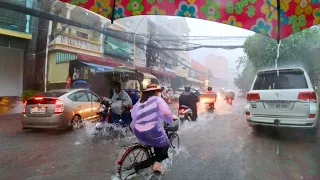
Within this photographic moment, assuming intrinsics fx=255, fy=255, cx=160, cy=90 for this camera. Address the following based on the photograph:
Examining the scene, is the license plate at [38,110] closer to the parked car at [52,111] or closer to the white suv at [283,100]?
the parked car at [52,111]

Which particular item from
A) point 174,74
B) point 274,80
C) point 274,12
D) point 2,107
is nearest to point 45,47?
point 2,107

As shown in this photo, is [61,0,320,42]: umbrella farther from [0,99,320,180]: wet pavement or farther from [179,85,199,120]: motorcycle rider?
[179,85,199,120]: motorcycle rider

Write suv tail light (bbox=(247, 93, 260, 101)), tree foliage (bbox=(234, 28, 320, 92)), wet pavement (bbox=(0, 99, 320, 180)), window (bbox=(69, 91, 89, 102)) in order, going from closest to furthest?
1. wet pavement (bbox=(0, 99, 320, 180))
2. tree foliage (bbox=(234, 28, 320, 92))
3. suv tail light (bbox=(247, 93, 260, 101))
4. window (bbox=(69, 91, 89, 102))

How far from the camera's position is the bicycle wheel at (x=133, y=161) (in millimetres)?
3604

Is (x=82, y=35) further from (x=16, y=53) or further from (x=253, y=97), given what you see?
(x=253, y=97)

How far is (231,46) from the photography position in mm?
6188

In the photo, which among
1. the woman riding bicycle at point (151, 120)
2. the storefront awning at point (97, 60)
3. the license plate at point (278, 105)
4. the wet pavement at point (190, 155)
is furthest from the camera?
the storefront awning at point (97, 60)

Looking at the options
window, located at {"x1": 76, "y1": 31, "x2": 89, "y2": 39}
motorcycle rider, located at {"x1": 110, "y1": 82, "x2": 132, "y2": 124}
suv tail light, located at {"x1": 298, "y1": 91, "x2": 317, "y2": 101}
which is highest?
window, located at {"x1": 76, "y1": 31, "x2": 89, "y2": 39}

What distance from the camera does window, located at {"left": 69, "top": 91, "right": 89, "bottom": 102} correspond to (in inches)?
312

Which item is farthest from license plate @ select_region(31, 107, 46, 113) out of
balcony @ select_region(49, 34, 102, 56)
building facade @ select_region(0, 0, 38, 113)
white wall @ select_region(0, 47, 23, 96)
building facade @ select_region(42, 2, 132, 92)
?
balcony @ select_region(49, 34, 102, 56)

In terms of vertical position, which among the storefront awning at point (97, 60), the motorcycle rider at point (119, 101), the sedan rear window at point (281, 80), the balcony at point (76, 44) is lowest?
the motorcycle rider at point (119, 101)

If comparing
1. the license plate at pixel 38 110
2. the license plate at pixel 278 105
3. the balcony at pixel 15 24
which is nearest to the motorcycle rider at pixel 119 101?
the license plate at pixel 38 110

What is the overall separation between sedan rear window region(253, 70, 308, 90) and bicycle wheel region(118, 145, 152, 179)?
13.5ft

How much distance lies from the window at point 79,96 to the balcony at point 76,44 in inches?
339
